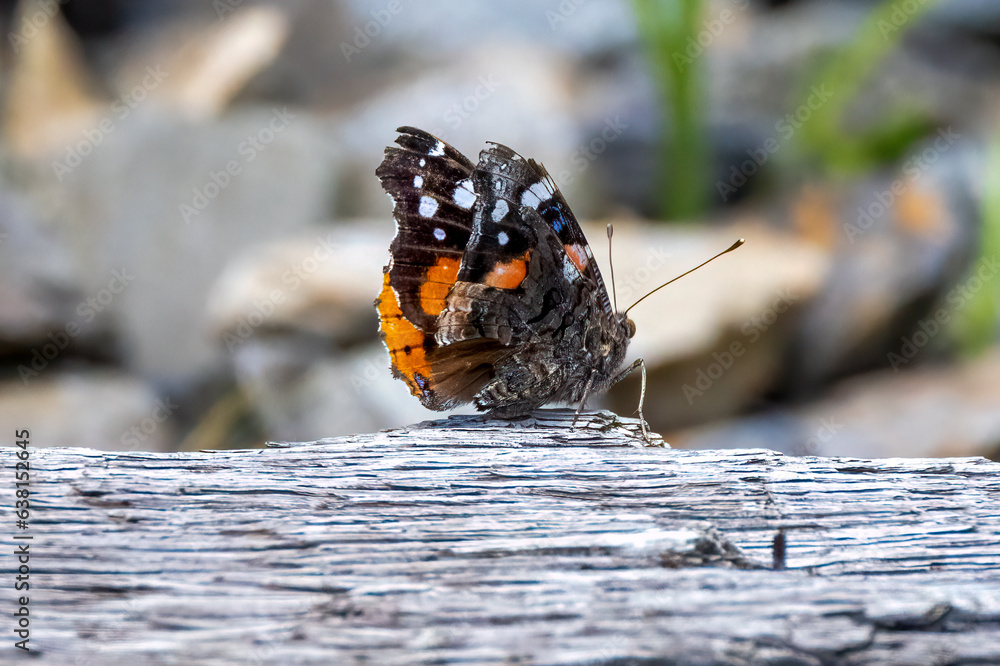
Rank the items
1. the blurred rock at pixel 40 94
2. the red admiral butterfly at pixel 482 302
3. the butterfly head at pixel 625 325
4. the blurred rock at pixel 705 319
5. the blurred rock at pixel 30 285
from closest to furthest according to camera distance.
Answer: the red admiral butterfly at pixel 482 302, the butterfly head at pixel 625 325, the blurred rock at pixel 705 319, the blurred rock at pixel 30 285, the blurred rock at pixel 40 94

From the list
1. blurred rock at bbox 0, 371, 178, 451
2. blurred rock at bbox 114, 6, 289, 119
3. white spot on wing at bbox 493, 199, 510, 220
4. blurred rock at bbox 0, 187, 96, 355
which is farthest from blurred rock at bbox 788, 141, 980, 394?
blurred rock at bbox 0, 187, 96, 355

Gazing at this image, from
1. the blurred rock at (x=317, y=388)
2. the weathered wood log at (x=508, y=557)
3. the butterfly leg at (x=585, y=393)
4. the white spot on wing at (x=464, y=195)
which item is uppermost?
the blurred rock at (x=317, y=388)

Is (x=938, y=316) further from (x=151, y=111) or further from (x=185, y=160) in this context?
(x=151, y=111)

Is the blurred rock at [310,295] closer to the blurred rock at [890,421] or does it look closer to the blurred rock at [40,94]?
the blurred rock at [890,421]

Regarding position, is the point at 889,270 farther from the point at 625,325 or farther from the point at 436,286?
the point at 436,286

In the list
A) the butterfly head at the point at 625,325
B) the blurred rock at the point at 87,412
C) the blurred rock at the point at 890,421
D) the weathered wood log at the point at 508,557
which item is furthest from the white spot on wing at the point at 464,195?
the blurred rock at the point at 87,412

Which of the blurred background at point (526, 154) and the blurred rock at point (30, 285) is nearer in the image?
the blurred background at point (526, 154)

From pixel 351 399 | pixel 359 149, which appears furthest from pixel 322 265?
pixel 359 149

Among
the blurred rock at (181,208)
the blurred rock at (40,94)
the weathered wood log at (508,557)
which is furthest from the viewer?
the blurred rock at (40,94)
